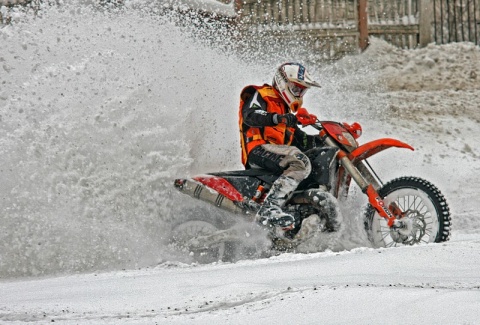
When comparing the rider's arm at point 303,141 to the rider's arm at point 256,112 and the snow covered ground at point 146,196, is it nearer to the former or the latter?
the rider's arm at point 256,112

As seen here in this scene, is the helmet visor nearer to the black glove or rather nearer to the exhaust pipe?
the black glove

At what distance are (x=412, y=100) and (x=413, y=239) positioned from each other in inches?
276

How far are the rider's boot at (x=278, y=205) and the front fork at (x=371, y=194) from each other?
46cm

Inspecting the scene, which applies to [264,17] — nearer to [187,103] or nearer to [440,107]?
[440,107]

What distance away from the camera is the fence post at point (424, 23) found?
1565 cm

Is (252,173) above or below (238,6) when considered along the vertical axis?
below

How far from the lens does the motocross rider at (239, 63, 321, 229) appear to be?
272 inches

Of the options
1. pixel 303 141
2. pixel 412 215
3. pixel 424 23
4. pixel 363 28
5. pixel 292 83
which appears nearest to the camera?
pixel 412 215

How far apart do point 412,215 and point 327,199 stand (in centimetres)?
71

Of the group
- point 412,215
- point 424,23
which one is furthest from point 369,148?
point 424,23

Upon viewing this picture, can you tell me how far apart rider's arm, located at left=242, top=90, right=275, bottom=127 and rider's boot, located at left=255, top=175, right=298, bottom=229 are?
1.64ft

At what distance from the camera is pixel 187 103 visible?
8.32 m

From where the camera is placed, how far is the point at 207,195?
7172 mm

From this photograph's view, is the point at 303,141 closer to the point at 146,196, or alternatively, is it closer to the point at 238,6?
the point at 146,196
